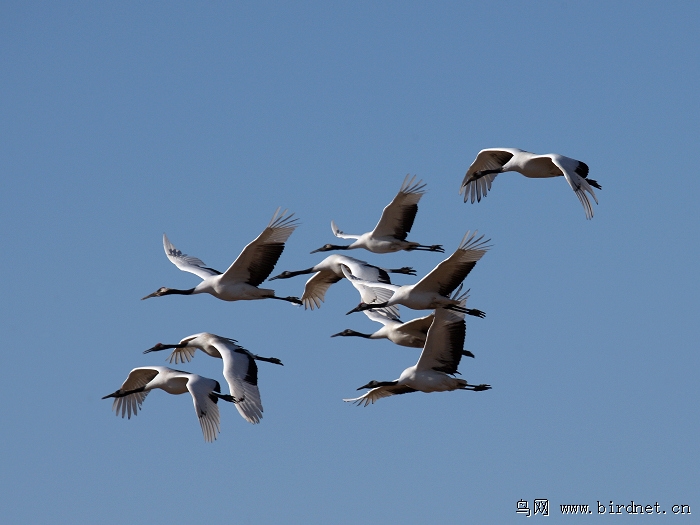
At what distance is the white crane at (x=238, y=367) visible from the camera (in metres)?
22.4

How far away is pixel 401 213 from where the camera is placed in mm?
26109

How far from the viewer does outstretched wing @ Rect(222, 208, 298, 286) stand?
23.0 m

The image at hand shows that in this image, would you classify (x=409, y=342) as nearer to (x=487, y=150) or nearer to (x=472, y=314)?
(x=472, y=314)

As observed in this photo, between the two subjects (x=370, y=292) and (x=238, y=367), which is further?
(x=370, y=292)

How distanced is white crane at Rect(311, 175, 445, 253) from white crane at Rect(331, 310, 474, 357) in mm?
1674

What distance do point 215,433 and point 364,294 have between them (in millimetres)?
4335

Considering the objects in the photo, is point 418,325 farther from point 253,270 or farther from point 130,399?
point 130,399

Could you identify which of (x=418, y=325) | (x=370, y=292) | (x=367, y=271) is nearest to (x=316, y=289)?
(x=367, y=271)

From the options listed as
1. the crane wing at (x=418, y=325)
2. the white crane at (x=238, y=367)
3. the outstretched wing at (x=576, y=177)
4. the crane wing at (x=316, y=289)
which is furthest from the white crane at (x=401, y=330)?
the outstretched wing at (x=576, y=177)

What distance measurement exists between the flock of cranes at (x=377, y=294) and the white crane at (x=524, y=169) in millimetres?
20

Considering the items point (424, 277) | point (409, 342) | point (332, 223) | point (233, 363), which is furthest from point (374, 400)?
point (332, 223)

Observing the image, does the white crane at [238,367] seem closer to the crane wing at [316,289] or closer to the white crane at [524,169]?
the crane wing at [316,289]

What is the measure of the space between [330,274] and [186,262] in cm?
309

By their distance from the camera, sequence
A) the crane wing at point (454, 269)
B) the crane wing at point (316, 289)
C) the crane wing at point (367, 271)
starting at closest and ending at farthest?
the crane wing at point (454, 269)
the crane wing at point (367, 271)
the crane wing at point (316, 289)
